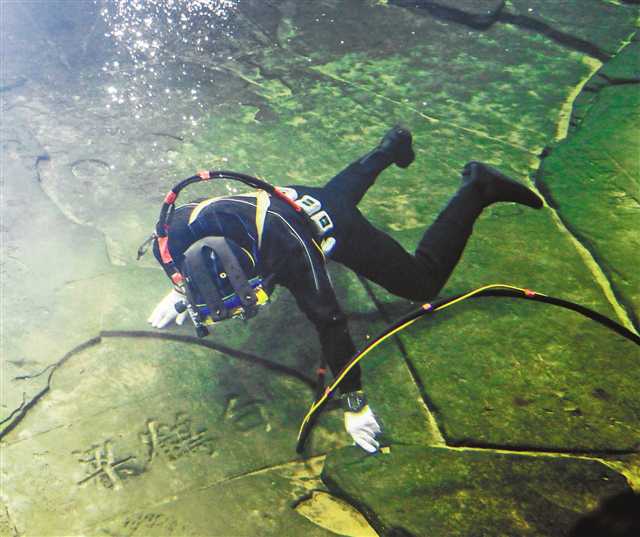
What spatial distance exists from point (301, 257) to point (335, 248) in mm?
276

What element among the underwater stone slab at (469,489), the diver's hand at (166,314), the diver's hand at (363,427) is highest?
the diver's hand at (166,314)

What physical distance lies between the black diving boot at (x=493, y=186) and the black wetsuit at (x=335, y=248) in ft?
0.22

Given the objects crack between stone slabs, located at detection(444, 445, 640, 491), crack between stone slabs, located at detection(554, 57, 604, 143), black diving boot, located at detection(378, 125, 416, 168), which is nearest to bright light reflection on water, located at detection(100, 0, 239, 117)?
black diving boot, located at detection(378, 125, 416, 168)

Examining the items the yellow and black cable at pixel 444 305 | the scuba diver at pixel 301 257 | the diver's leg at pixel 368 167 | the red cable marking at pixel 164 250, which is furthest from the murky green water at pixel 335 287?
the red cable marking at pixel 164 250

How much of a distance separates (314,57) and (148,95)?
1616 mm

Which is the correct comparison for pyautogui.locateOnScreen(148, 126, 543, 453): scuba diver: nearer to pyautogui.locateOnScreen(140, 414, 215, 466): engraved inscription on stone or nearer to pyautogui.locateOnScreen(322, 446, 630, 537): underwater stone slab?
pyautogui.locateOnScreen(322, 446, 630, 537): underwater stone slab

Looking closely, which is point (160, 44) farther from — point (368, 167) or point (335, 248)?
point (335, 248)

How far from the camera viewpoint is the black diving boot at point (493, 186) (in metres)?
2.95

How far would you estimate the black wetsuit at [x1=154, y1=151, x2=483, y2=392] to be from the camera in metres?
2.37

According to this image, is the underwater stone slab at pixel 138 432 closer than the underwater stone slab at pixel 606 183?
Yes

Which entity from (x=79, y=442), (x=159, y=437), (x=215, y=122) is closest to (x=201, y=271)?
(x=159, y=437)

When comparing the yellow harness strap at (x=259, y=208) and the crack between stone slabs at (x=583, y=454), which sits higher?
the yellow harness strap at (x=259, y=208)

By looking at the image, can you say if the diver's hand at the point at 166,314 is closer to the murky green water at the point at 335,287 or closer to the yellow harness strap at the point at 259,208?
the murky green water at the point at 335,287

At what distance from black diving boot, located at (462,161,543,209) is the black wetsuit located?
7 centimetres
